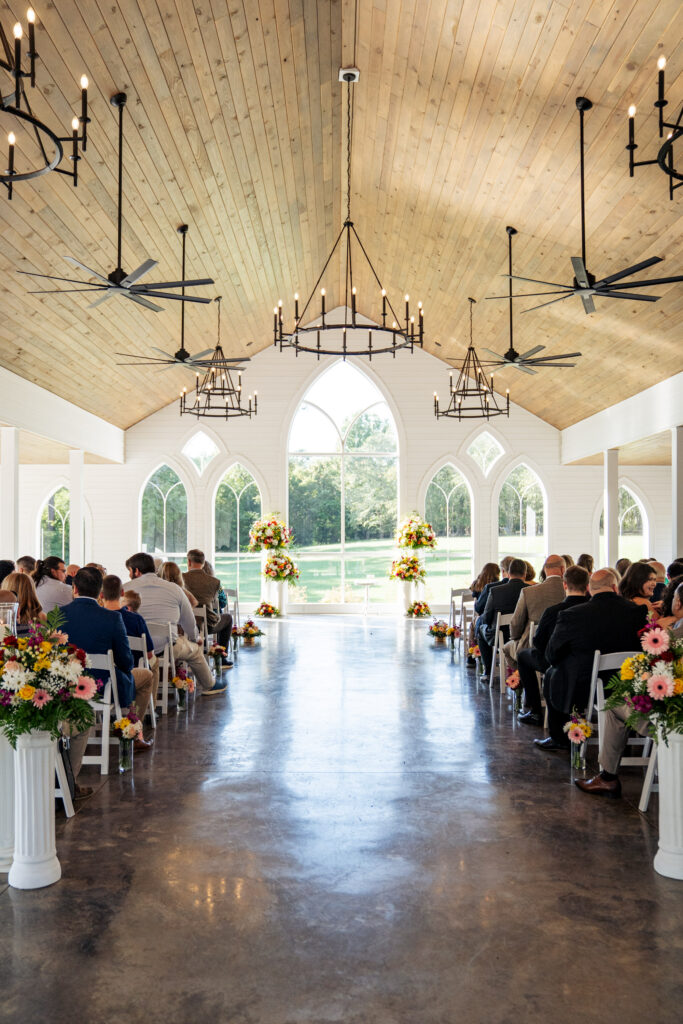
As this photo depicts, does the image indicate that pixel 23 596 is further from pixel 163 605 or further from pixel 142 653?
pixel 163 605

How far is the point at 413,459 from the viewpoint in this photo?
50.0 feet

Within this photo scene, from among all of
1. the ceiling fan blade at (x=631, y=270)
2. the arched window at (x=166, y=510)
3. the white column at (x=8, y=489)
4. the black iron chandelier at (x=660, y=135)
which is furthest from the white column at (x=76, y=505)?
the black iron chandelier at (x=660, y=135)

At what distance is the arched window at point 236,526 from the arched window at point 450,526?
10.4 feet

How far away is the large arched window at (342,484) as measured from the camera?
606 inches

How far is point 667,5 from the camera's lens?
4758mm

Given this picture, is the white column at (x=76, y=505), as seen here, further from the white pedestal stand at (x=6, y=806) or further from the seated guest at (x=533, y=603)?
the white pedestal stand at (x=6, y=806)

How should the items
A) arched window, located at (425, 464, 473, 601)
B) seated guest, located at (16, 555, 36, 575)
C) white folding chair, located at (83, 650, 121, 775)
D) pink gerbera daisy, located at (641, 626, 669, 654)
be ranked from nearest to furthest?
1. pink gerbera daisy, located at (641, 626, 669, 654)
2. white folding chair, located at (83, 650, 121, 775)
3. seated guest, located at (16, 555, 36, 575)
4. arched window, located at (425, 464, 473, 601)

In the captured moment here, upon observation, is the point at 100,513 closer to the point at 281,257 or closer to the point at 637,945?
the point at 281,257

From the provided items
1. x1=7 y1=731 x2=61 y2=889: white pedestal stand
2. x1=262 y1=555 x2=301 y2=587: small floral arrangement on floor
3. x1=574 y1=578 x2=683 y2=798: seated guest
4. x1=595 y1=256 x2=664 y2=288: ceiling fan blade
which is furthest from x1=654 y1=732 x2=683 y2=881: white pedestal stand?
x1=262 y1=555 x2=301 y2=587: small floral arrangement on floor

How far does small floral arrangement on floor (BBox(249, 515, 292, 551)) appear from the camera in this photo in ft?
45.3

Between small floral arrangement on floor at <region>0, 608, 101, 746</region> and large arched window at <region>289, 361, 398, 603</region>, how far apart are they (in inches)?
467

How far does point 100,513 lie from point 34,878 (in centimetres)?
1211

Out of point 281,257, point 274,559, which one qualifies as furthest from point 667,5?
point 274,559

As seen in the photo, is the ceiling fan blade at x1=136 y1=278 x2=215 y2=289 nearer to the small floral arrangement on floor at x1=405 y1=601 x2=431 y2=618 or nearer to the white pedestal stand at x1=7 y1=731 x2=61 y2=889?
the white pedestal stand at x1=7 y1=731 x2=61 y2=889
